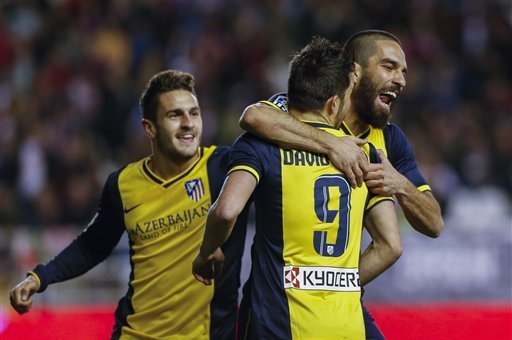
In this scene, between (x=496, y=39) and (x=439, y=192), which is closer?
(x=439, y=192)

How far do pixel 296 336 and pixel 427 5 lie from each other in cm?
1081

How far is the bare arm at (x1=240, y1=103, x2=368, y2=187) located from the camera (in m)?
4.04

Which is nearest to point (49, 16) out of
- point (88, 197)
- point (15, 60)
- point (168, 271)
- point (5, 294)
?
point (15, 60)

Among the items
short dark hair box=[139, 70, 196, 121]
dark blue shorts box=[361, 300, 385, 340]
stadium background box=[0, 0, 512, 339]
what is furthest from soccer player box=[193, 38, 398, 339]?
stadium background box=[0, 0, 512, 339]

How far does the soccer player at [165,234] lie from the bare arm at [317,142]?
0.78 metres

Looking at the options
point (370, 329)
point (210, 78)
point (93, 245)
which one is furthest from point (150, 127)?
point (210, 78)

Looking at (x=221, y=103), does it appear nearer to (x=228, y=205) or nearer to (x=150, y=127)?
(x=150, y=127)

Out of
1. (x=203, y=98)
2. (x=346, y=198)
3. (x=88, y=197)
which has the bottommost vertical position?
(x=346, y=198)

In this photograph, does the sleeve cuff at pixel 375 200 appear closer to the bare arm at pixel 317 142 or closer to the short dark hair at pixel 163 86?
the bare arm at pixel 317 142

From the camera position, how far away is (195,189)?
16.3 ft

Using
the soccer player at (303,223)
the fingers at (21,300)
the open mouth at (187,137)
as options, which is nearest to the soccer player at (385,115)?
the soccer player at (303,223)

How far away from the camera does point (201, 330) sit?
476 cm

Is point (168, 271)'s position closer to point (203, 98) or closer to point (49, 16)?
point (203, 98)

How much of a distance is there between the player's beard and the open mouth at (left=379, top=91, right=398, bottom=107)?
3 centimetres
